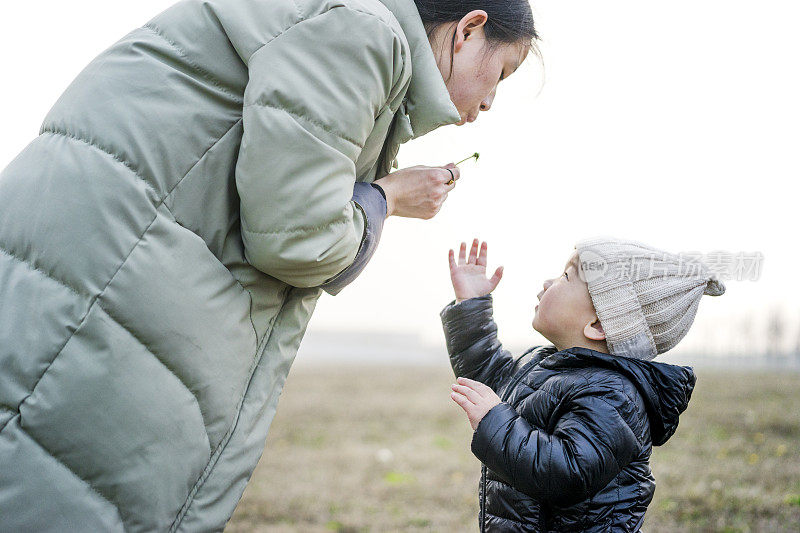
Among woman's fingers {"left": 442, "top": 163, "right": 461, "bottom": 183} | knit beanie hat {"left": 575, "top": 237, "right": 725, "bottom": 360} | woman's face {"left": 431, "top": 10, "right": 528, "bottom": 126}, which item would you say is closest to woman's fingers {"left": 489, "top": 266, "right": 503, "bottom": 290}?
knit beanie hat {"left": 575, "top": 237, "right": 725, "bottom": 360}

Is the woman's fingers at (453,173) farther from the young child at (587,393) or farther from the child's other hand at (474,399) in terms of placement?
the child's other hand at (474,399)

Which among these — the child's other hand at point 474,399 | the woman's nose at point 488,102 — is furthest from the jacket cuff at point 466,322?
the woman's nose at point 488,102

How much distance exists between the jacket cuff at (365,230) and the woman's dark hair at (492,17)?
38cm

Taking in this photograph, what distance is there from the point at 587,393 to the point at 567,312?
269 mm

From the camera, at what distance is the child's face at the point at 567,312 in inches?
73.7

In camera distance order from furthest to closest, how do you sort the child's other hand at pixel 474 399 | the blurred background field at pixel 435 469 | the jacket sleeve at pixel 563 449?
the blurred background field at pixel 435 469, the child's other hand at pixel 474 399, the jacket sleeve at pixel 563 449

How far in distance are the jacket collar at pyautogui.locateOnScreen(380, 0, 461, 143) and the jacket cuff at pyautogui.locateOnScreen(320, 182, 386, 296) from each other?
19cm

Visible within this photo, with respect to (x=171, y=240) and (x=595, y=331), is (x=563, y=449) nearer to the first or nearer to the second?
(x=595, y=331)

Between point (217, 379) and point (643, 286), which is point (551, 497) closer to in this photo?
point (643, 286)

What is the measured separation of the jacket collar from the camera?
5.10 feet

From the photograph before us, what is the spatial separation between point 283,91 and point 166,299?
1.38 feet

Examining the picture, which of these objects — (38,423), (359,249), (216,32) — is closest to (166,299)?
(38,423)

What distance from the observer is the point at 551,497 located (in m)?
1.61

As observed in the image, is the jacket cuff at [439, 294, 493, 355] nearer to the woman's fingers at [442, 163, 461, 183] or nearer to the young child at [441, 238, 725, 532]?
the young child at [441, 238, 725, 532]
